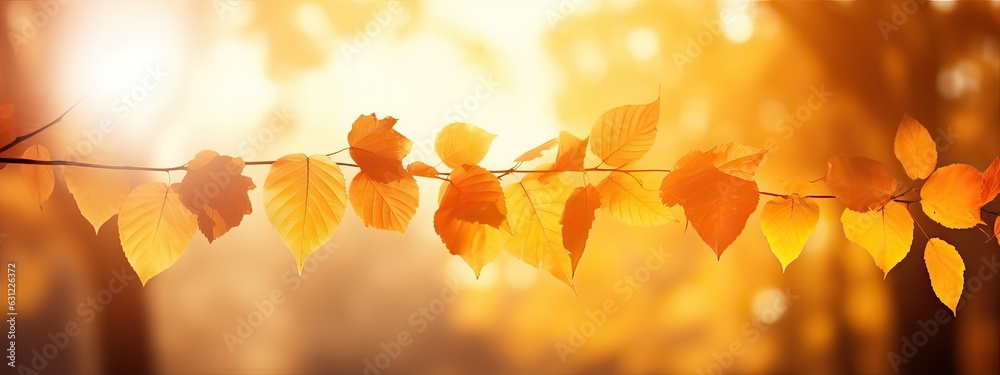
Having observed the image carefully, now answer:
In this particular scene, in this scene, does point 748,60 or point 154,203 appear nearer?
point 154,203

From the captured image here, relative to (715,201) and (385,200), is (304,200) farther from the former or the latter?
(715,201)

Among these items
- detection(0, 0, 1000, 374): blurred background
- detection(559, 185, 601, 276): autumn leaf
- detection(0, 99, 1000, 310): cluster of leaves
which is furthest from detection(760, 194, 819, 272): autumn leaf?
detection(0, 0, 1000, 374): blurred background

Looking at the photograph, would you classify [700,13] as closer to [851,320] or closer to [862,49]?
[862,49]

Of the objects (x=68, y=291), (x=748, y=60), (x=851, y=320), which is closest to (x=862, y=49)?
(x=748, y=60)

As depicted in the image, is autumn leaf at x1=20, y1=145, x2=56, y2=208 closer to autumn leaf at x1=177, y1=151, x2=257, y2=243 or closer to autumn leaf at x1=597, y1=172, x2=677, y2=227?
autumn leaf at x1=177, y1=151, x2=257, y2=243

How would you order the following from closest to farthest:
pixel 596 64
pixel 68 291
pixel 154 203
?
pixel 154 203 < pixel 68 291 < pixel 596 64

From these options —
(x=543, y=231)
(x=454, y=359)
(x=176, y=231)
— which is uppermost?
(x=176, y=231)

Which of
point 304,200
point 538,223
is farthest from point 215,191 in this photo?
point 538,223

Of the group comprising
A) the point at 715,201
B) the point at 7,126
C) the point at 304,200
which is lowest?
the point at 715,201
